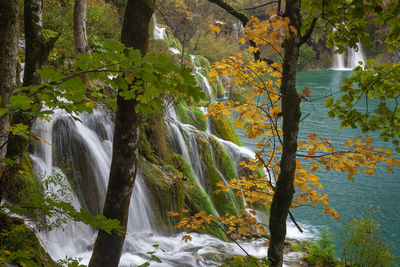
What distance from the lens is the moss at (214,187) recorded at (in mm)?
7164

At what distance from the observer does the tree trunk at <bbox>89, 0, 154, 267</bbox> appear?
2.56 m

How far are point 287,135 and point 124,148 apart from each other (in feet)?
5.13

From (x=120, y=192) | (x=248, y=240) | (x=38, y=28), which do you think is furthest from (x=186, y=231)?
(x=38, y=28)

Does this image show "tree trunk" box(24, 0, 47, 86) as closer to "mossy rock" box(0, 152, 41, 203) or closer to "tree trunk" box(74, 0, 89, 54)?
"mossy rock" box(0, 152, 41, 203)

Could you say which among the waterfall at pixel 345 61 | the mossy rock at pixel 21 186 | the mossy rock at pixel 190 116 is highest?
the waterfall at pixel 345 61

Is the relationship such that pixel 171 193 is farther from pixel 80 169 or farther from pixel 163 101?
pixel 163 101

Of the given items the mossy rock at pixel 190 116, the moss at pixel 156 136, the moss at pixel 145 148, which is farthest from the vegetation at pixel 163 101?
the mossy rock at pixel 190 116

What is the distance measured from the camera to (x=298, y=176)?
370cm

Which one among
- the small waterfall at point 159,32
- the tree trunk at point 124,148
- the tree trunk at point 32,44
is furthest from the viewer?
the small waterfall at point 159,32

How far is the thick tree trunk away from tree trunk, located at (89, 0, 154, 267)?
4.41 feet

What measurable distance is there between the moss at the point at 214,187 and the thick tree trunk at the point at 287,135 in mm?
4320

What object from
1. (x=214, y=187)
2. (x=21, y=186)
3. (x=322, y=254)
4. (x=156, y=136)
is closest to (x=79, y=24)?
(x=156, y=136)

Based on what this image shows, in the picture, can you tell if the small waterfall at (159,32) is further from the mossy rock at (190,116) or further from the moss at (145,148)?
the moss at (145,148)

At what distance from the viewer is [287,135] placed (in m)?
2.75
